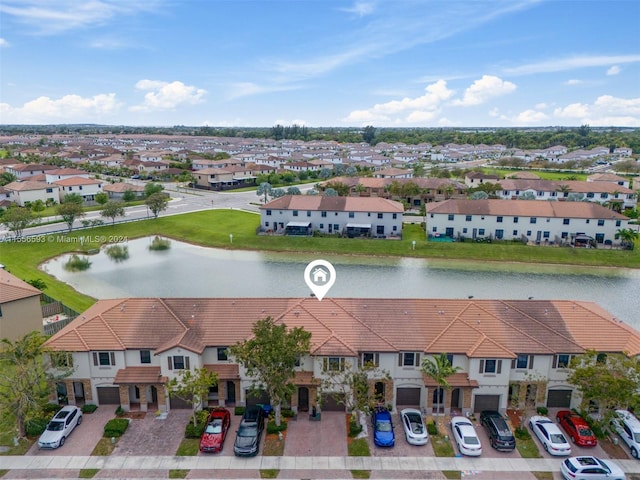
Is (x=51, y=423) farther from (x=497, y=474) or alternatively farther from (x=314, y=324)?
(x=497, y=474)

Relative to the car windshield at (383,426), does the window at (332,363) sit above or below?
above

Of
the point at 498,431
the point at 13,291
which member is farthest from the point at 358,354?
the point at 13,291

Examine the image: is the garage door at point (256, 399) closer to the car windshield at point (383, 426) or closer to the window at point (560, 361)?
the car windshield at point (383, 426)

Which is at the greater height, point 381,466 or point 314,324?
point 314,324

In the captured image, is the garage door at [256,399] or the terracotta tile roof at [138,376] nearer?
the terracotta tile roof at [138,376]

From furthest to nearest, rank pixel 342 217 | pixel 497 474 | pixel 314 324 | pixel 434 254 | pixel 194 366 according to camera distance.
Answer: pixel 342 217 < pixel 434 254 < pixel 314 324 < pixel 194 366 < pixel 497 474

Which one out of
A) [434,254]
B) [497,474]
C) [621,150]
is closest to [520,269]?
[434,254]

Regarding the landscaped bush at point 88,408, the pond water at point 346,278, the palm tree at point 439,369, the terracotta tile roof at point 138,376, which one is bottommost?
the pond water at point 346,278

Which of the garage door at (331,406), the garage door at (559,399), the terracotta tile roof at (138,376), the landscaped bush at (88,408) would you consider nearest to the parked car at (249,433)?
the garage door at (331,406)

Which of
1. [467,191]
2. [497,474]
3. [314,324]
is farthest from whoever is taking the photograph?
[467,191]
